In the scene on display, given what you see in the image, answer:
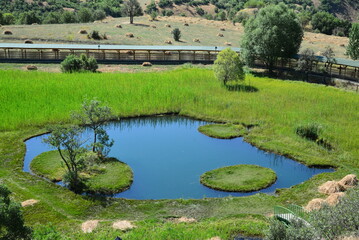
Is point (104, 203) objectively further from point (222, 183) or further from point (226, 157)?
point (226, 157)

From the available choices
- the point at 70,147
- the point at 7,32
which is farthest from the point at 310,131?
the point at 7,32

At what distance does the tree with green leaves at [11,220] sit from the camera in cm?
1459

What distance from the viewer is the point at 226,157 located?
99.8 feet

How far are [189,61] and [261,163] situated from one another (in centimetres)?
3804

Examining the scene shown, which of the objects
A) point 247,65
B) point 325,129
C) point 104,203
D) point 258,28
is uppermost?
point 258,28

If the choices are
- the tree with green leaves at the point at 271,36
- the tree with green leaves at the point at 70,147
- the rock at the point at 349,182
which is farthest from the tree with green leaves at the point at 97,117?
the tree with green leaves at the point at 271,36

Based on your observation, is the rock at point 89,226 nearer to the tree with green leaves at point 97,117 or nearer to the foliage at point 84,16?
the tree with green leaves at point 97,117

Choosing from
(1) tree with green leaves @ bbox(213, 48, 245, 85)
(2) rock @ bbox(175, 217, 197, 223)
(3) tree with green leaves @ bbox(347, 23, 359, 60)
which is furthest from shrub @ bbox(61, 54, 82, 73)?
(3) tree with green leaves @ bbox(347, 23, 359, 60)

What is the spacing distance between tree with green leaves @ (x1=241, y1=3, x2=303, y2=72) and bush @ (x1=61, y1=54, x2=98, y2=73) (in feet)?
70.1

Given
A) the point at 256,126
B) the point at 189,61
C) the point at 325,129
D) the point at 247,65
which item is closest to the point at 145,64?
the point at 189,61

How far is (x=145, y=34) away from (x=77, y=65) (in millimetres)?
33363

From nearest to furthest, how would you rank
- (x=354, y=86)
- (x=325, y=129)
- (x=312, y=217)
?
1. (x=312, y=217)
2. (x=325, y=129)
3. (x=354, y=86)

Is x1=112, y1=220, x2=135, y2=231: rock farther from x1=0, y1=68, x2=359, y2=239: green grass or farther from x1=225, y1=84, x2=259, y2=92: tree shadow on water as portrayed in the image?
x1=225, y1=84, x2=259, y2=92: tree shadow on water

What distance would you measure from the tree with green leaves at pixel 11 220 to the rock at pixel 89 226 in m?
4.41
